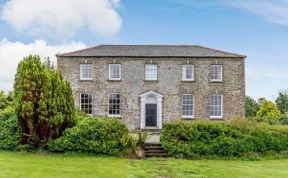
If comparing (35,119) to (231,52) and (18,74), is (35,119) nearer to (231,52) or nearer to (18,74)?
(18,74)

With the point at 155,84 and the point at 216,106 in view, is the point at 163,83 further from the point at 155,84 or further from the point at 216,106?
the point at 216,106

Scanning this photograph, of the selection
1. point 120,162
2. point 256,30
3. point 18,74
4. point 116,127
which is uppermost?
point 256,30

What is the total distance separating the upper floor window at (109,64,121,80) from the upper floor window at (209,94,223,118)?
8226mm

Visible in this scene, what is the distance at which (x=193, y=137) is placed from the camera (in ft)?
65.2

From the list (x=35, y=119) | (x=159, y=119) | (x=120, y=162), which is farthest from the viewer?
(x=159, y=119)

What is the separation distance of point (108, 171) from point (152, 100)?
742 inches

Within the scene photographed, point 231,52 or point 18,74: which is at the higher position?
point 231,52

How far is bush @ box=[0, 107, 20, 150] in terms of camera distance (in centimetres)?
1931

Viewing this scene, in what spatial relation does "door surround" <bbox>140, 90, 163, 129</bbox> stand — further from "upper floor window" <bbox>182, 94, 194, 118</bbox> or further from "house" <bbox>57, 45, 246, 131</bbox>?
"upper floor window" <bbox>182, 94, 194, 118</bbox>

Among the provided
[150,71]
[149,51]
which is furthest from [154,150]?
[149,51]

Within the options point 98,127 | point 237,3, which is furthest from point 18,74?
point 237,3

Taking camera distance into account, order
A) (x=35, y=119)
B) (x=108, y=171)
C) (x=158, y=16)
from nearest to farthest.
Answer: (x=108, y=171)
(x=35, y=119)
(x=158, y=16)

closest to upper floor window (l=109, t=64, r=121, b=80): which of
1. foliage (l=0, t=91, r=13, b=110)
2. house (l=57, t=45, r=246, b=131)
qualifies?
house (l=57, t=45, r=246, b=131)

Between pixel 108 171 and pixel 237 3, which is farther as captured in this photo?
pixel 237 3
